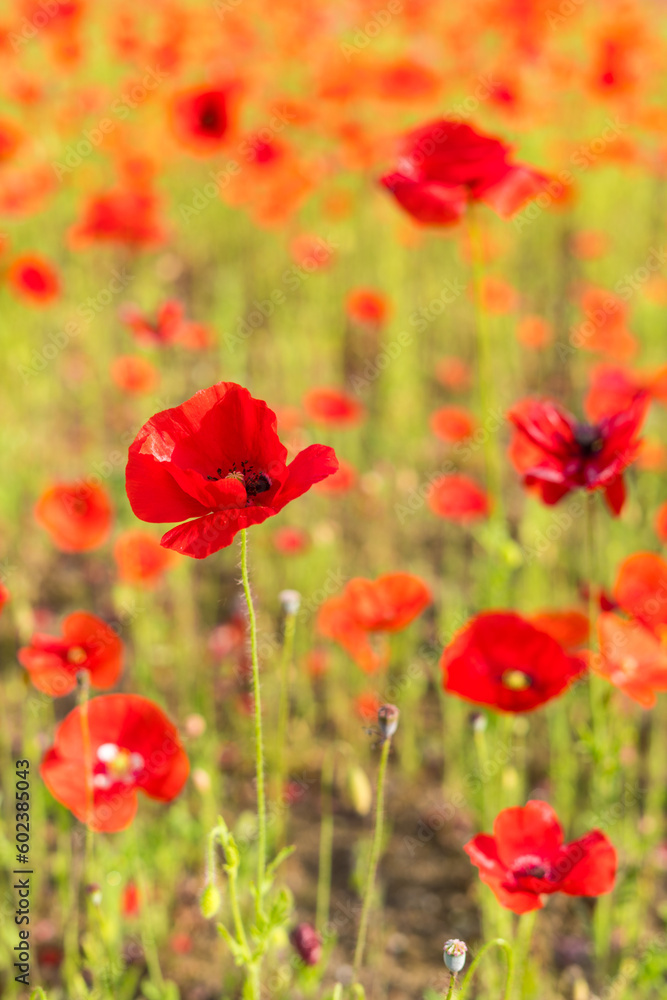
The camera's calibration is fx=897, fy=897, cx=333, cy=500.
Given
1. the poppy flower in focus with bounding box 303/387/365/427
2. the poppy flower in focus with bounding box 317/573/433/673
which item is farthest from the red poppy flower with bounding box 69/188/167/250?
the poppy flower in focus with bounding box 317/573/433/673

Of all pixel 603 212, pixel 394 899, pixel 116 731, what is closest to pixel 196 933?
pixel 394 899

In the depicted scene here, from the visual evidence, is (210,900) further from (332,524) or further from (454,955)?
(332,524)

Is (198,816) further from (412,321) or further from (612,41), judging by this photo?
(612,41)

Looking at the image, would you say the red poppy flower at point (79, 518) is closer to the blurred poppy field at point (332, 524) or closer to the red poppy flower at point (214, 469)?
the blurred poppy field at point (332, 524)

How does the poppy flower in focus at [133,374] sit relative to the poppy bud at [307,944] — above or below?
above

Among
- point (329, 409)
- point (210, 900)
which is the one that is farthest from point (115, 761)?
point (329, 409)

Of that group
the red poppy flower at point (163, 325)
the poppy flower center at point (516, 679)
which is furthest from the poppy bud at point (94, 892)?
the red poppy flower at point (163, 325)
